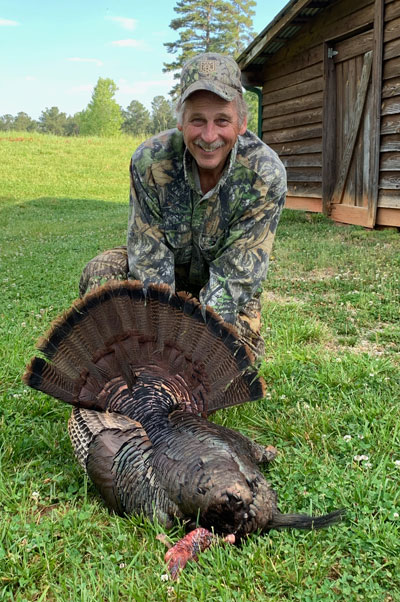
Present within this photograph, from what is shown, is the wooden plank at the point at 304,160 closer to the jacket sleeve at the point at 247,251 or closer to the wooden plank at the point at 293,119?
the wooden plank at the point at 293,119

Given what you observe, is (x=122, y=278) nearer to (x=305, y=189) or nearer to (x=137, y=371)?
(x=137, y=371)

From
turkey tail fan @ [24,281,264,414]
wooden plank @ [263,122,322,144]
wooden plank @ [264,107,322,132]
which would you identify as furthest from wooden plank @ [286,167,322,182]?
turkey tail fan @ [24,281,264,414]

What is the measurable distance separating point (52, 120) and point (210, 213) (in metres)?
121

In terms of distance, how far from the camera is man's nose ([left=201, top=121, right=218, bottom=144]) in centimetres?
287

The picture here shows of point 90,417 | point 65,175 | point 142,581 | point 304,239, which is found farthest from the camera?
point 65,175

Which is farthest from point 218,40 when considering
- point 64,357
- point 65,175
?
point 64,357

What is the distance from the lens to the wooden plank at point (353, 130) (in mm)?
9094

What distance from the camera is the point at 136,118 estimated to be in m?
108

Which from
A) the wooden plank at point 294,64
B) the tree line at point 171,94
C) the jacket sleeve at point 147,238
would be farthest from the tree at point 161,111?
the jacket sleeve at point 147,238

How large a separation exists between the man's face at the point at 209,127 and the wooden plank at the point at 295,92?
866 centimetres

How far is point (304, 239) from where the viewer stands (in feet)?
30.0

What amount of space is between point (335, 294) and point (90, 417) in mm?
3773

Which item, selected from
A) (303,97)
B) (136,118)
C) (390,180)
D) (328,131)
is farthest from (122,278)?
(136,118)

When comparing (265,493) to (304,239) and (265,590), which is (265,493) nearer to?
(265,590)
